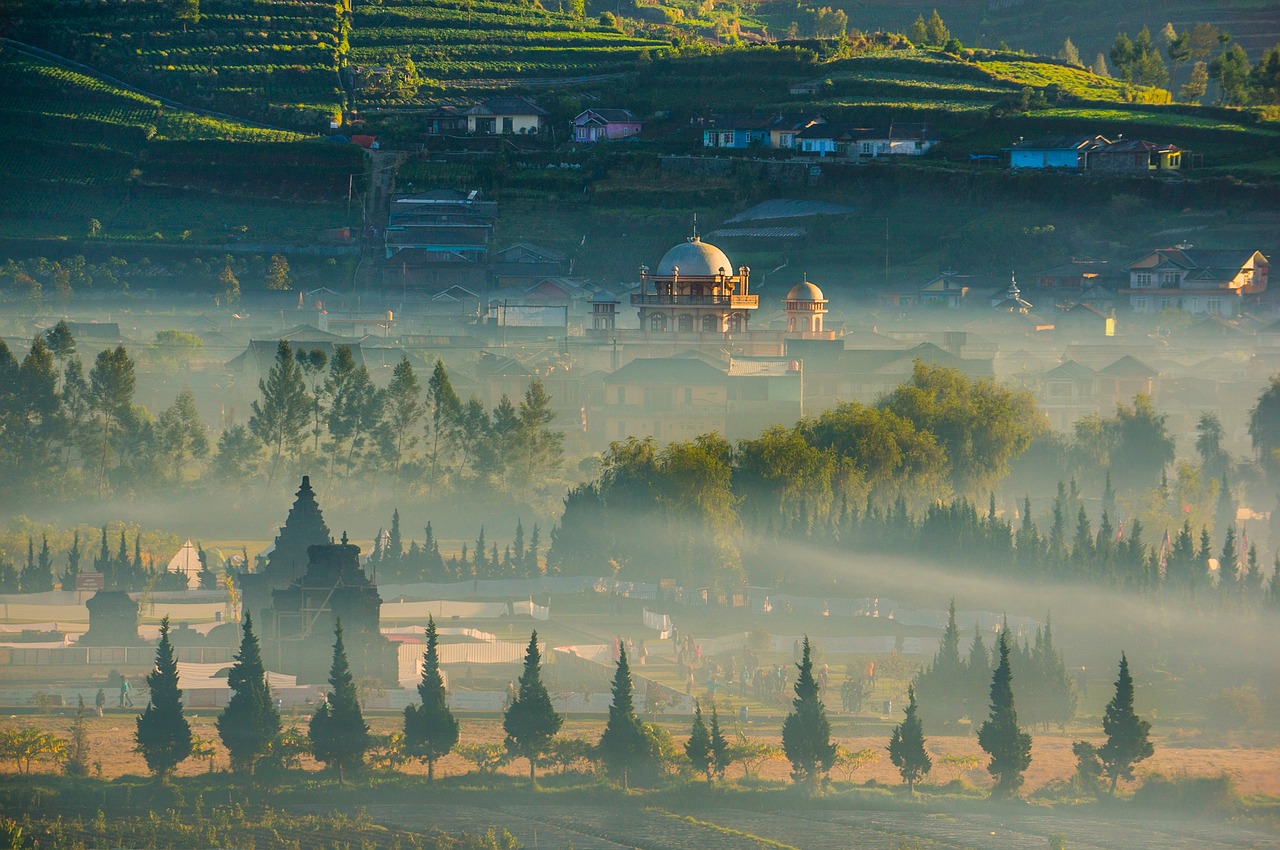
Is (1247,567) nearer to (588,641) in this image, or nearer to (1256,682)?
(1256,682)

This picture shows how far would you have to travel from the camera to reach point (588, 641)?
246ft

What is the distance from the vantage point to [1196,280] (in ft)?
507

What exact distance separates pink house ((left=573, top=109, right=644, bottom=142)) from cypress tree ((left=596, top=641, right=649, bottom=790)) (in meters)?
128

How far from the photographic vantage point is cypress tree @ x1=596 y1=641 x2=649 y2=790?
63.2 metres

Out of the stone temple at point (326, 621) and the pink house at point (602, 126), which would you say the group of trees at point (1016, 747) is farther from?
the pink house at point (602, 126)

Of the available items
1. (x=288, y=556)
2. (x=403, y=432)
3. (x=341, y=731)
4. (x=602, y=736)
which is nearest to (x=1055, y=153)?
(x=403, y=432)

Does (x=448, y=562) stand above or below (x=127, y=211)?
below

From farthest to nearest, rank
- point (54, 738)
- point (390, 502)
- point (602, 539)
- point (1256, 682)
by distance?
point (390, 502), point (602, 539), point (1256, 682), point (54, 738)

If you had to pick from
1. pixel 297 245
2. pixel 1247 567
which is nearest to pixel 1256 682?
pixel 1247 567

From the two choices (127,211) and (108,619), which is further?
(127,211)

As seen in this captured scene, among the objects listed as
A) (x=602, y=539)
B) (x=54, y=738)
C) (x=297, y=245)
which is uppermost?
(x=297, y=245)

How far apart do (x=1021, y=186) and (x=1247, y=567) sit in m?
91.5

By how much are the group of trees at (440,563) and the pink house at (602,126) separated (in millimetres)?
104516

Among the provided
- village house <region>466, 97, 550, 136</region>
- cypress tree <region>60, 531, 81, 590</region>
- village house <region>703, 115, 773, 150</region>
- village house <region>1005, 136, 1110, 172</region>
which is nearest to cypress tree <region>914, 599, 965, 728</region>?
cypress tree <region>60, 531, 81, 590</region>
